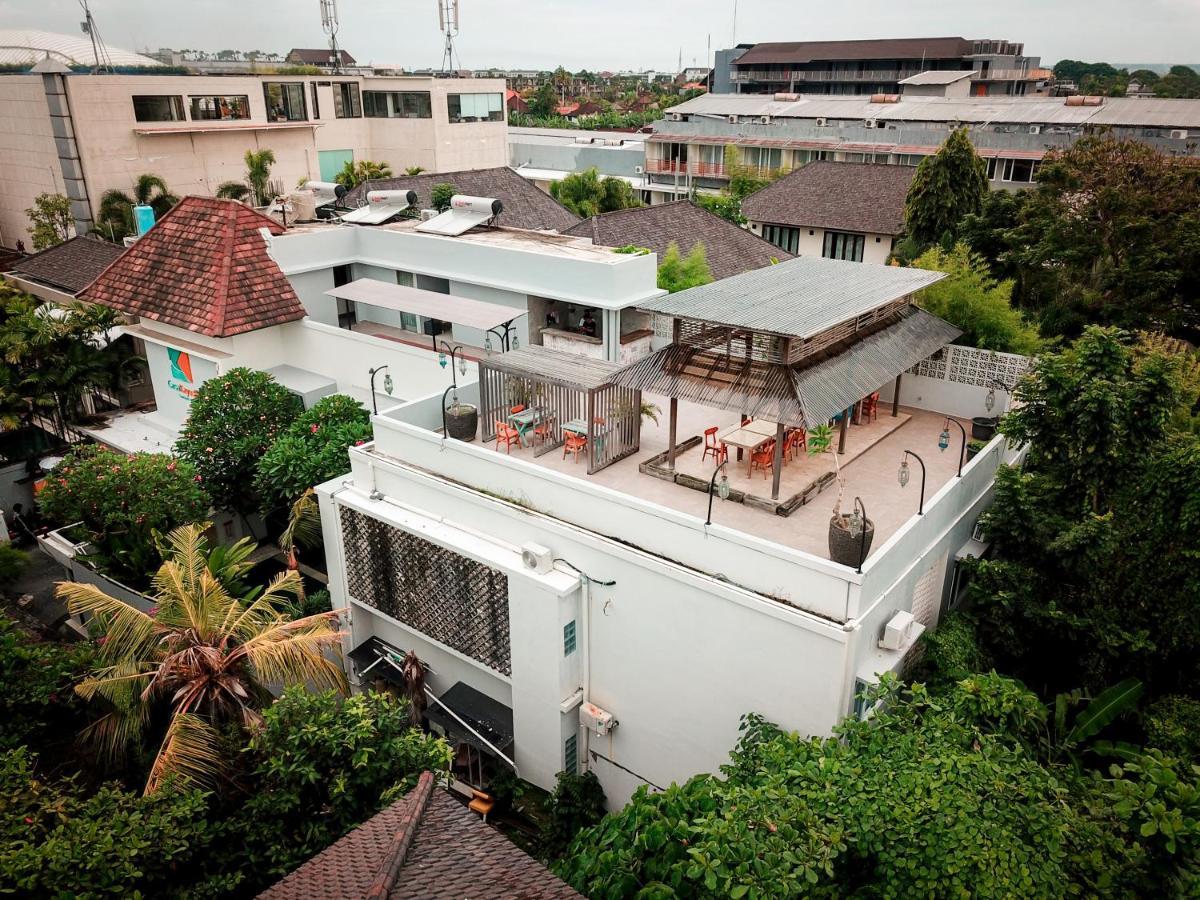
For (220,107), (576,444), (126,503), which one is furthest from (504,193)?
(220,107)

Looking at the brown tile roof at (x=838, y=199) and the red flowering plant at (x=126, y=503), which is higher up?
the brown tile roof at (x=838, y=199)

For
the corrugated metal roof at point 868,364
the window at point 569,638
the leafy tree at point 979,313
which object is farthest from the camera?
the leafy tree at point 979,313

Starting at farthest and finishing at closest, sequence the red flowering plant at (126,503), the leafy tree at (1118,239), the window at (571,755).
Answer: the leafy tree at (1118,239) < the red flowering plant at (126,503) < the window at (571,755)

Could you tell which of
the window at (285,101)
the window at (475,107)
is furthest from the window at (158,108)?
the window at (475,107)

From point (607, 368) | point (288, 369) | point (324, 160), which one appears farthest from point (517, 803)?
point (324, 160)

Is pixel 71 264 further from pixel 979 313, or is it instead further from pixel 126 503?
pixel 979 313

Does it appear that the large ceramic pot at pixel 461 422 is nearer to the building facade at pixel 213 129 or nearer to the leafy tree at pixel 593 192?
the leafy tree at pixel 593 192

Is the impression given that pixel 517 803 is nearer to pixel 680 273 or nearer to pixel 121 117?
pixel 680 273
